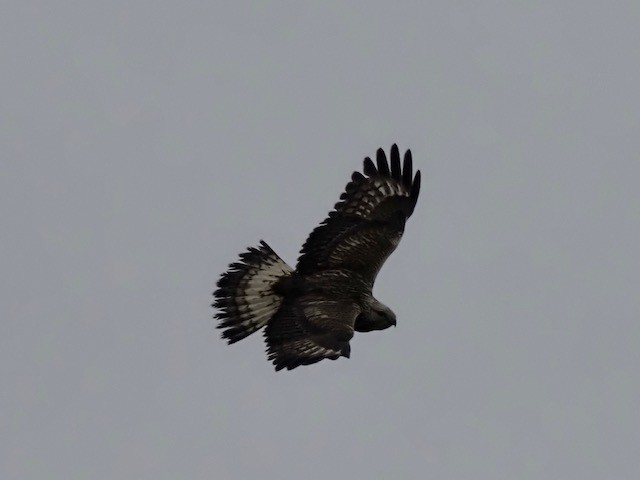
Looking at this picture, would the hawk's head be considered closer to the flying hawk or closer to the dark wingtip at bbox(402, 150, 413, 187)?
the flying hawk

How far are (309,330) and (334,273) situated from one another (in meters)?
1.33

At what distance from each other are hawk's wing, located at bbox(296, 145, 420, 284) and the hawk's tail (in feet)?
1.34

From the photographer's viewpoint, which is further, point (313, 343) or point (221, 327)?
point (221, 327)

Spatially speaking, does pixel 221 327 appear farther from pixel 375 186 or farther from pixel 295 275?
pixel 375 186

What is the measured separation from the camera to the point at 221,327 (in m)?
22.4

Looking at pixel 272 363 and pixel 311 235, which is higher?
pixel 311 235

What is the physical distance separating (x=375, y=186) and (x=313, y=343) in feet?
9.71

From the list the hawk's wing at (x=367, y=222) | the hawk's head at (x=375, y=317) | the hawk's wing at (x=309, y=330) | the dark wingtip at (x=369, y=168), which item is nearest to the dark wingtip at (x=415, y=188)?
the hawk's wing at (x=367, y=222)

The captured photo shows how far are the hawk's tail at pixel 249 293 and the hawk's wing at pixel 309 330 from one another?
335 millimetres

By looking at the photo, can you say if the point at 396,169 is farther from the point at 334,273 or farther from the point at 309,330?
the point at 309,330

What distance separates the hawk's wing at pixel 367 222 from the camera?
74.1ft

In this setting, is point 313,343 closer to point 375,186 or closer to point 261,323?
point 261,323

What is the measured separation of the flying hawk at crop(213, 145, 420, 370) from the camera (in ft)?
71.6

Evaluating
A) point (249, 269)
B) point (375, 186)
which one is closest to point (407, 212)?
point (375, 186)
